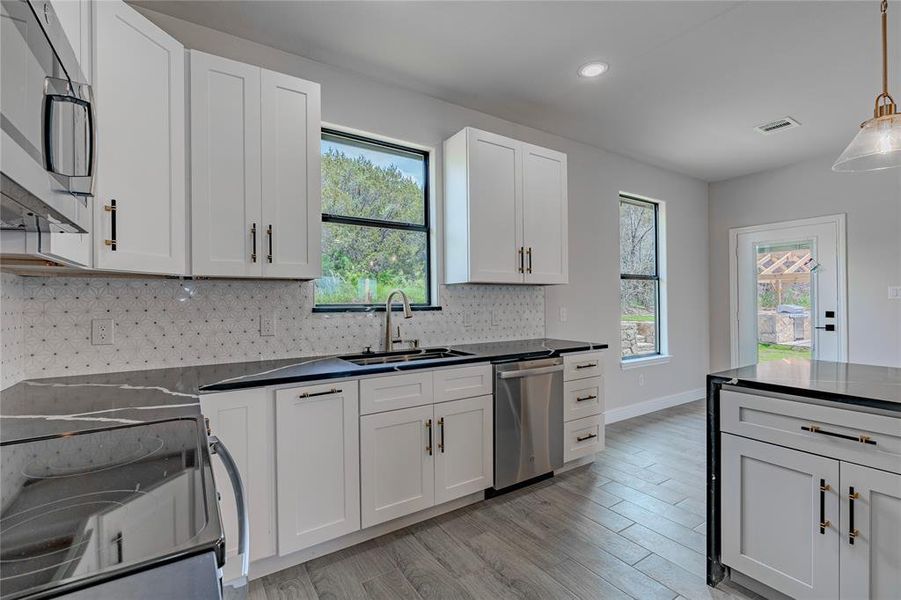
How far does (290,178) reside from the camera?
7.16ft

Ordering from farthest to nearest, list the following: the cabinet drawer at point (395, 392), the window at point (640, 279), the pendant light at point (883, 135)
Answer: the window at point (640, 279) → the cabinet drawer at point (395, 392) → the pendant light at point (883, 135)

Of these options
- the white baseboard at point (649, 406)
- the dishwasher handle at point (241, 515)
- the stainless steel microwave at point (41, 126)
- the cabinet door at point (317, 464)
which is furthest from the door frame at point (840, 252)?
the stainless steel microwave at point (41, 126)

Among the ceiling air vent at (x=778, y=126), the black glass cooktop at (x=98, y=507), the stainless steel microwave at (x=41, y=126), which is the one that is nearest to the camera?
the black glass cooktop at (x=98, y=507)

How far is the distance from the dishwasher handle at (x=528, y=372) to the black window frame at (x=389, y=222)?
30.0 inches

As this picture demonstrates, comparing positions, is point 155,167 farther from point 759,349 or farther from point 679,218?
point 759,349

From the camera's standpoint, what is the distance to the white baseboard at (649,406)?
13.7 feet

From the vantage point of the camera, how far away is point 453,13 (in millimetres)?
2189

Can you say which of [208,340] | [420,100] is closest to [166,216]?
[208,340]

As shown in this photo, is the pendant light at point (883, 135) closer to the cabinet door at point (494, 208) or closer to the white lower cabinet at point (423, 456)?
the cabinet door at point (494, 208)

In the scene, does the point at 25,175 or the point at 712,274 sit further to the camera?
the point at 712,274

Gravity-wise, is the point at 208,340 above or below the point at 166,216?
below

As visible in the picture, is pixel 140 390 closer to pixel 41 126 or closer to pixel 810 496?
pixel 41 126

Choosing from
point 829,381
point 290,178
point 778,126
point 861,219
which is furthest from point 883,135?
point 861,219

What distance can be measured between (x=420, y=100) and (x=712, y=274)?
Result: 14.7 feet
